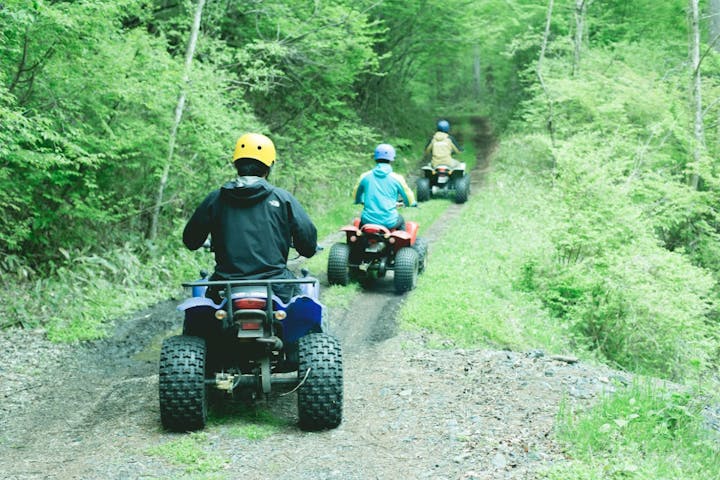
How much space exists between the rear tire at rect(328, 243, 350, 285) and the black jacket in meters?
4.34

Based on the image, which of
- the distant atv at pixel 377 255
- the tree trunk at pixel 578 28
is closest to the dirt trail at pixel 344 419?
Answer: the distant atv at pixel 377 255

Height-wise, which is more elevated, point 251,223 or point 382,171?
point 382,171

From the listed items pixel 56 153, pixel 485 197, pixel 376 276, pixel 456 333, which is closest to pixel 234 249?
pixel 456 333

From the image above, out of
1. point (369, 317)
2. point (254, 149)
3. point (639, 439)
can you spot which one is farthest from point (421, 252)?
point (639, 439)

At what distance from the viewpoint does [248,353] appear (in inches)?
188

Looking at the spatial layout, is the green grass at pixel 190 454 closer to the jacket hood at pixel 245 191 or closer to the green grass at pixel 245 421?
the green grass at pixel 245 421

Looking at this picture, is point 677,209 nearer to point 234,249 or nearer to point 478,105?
point 234,249

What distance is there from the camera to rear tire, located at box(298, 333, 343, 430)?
4547mm

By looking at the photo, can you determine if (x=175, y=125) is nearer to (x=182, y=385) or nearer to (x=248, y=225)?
(x=248, y=225)

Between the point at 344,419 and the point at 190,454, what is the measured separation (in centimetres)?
122

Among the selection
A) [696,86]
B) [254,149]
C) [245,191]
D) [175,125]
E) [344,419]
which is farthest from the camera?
[696,86]

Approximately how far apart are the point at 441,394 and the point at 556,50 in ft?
70.1

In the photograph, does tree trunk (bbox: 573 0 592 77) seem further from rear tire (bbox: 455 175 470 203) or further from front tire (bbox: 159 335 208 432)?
front tire (bbox: 159 335 208 432)

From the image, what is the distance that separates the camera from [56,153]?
7938mm
